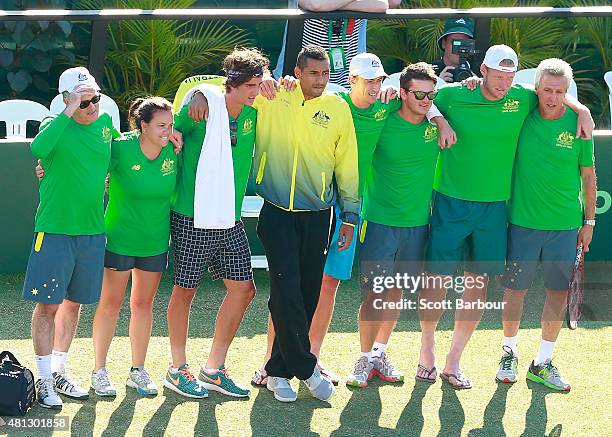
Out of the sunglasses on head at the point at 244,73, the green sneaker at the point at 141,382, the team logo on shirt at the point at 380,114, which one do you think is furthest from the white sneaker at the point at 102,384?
the team logo on shirt at the point at 380,114

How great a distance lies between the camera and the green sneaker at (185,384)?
6.89 metres

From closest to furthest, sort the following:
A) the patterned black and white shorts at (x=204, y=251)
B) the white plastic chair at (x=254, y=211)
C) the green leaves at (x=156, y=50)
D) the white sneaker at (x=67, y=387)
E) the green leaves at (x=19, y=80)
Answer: the white sneaker at (x=67, y=387) → the patterned black and white shorts at (x=204, y=251) → the white plastic chair at (x=254, y=211) → the green leaves at (x=156, y=50) → the green leaves at (x=19, y=80)

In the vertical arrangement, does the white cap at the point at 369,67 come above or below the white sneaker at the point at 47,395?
above

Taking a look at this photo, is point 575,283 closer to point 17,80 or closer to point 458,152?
point 458,152

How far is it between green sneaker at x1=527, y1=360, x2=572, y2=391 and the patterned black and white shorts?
1791 mm

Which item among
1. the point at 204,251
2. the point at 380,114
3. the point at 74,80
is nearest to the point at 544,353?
the point at 380,114

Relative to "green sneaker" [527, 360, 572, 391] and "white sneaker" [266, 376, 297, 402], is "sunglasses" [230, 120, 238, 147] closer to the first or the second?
"white sneaker" [266, 376, 297, 402]

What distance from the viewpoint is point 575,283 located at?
715 centimetres

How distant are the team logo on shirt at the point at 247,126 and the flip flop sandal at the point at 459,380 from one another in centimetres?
185

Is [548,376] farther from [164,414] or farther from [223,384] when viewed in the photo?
[164,414]

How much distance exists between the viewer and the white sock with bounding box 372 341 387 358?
24.1 ft

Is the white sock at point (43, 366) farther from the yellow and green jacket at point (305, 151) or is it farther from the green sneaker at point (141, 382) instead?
the yellow and green jacket at point (305, 151)

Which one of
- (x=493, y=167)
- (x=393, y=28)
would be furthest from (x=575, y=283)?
(x=393, y=28)

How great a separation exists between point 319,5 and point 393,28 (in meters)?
2.46
